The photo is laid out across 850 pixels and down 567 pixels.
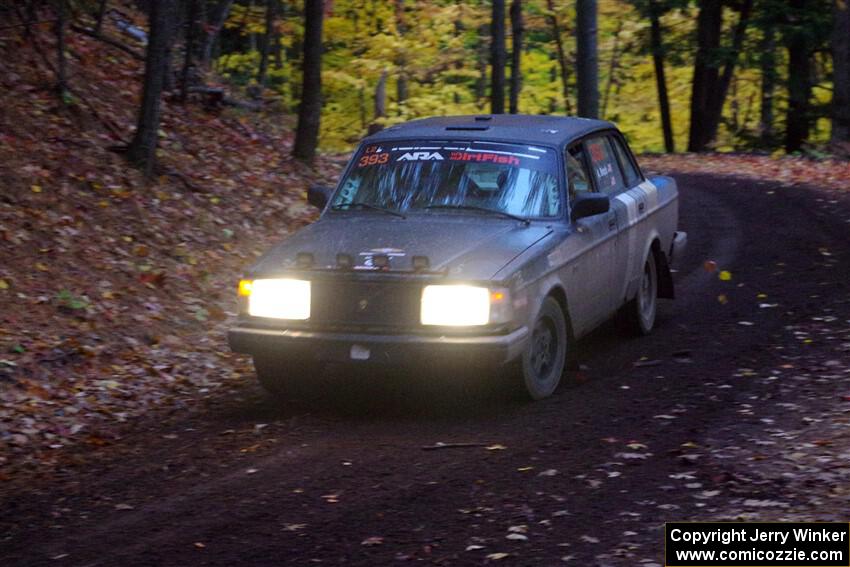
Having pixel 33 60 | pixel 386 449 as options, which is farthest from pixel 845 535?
pixel 33 60

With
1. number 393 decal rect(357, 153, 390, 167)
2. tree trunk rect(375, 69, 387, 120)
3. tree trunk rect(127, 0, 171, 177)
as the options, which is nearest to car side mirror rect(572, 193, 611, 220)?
number 393 decal rect(357, 153, 390, 167)

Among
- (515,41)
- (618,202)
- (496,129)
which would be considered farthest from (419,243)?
(515,41)

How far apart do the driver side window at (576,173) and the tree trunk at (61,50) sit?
763cm

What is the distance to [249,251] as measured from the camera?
1338 cm

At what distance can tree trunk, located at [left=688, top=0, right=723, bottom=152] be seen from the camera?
109 feet

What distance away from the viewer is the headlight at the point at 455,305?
7.07 meters

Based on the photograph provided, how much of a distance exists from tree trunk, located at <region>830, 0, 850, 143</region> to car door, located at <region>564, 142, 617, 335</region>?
738 inches

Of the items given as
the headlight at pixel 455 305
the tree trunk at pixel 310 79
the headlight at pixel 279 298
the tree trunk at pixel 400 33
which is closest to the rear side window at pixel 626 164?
the headlight at pixel 455 305

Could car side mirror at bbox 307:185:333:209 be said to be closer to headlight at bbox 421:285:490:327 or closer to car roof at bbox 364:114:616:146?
car roof at bbox 364:114:616:146

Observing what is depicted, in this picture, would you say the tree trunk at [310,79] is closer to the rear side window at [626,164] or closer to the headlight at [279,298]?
the rear side window at [626,164]

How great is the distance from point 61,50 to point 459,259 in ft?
28.2

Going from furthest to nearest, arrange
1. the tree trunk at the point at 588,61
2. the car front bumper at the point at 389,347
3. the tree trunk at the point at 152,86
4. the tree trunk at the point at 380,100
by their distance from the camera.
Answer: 1. the tree trunk at the point at 380,100
2. the tree trunk at the point at 588,61
3. the tree trunk at the point at 152,86
4. the car front bumper at the point at 389,347

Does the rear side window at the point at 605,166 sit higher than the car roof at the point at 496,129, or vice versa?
the car roof at the point at 496,129

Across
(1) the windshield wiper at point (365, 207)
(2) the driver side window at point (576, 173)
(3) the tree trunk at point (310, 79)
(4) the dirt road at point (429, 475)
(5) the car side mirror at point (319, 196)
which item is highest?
(3) the tree trunk at point (310, 79)
